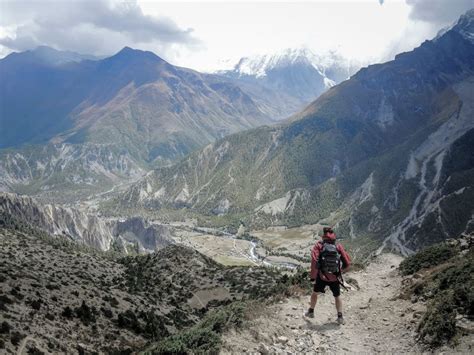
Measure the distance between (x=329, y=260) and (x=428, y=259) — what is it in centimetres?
2097

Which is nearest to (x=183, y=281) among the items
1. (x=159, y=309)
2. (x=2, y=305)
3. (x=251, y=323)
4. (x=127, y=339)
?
(x=159, y=309)

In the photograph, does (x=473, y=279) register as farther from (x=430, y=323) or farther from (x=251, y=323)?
(x=251, y=323)

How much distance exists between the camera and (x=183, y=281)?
95.4 metres

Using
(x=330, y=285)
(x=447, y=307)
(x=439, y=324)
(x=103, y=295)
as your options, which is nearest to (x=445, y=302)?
(x=447, y=307)

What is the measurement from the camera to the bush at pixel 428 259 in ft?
124

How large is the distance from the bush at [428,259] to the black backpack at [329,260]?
1759 centimetres

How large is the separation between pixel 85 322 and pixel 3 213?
106m

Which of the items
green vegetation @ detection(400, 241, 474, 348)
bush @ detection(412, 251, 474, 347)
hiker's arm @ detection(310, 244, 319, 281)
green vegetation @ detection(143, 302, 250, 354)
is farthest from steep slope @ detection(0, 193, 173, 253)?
bush @ detection(412, 251, 474, 347)

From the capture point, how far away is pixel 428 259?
3931 centimetres

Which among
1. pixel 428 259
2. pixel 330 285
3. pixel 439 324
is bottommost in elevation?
→ pixel 439 324

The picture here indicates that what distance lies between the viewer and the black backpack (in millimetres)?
22828

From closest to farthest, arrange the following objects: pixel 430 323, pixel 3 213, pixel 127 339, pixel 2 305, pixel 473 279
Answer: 1. pixel 430 323
2. pixel 473 279
3. pixel 2 305
4. pixel 127 339
5. pixel 3 213

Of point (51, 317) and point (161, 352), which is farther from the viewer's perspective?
point (51, 317)

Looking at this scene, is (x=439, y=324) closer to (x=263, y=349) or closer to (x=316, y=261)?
(x=316, y=261)
